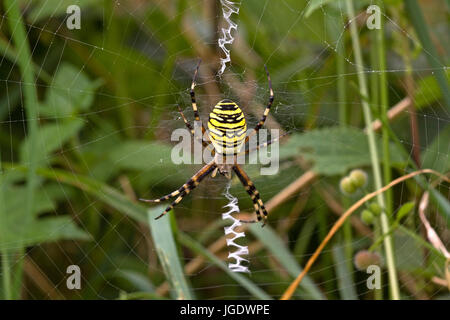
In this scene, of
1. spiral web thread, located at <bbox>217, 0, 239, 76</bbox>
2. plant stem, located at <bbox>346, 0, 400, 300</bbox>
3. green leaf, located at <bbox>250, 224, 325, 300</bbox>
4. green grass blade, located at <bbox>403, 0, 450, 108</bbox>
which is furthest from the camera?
spiral web thread, located at <bbox>217, 0, 239, 76</bbox>

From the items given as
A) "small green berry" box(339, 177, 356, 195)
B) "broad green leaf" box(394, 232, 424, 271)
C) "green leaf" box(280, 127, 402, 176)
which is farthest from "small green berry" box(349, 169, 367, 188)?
"broad green leaf" box(394, 232, 424, 271)

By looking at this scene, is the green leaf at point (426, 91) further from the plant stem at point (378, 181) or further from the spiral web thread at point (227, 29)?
the spiral web thread at point (227, 29)

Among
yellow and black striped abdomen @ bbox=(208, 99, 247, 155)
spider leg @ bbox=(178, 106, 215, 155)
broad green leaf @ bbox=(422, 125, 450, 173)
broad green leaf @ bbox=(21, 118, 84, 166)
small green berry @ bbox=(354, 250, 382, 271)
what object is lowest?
small green berry @ bbox=(354, 250, 382, 271)

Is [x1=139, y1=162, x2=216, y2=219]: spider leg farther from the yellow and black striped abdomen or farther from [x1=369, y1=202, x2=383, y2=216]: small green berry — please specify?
[x1=369, y1=202, x2=383, y2=216]: small green berry

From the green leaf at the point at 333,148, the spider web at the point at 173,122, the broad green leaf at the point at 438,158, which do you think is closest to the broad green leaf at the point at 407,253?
the spider web at the point at 173,122

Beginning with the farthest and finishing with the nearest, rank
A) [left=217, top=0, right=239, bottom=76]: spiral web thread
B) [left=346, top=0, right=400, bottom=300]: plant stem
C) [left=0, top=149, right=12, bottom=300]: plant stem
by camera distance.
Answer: [left=217, top=0, right=239, bottom=76]: spiral web thread < [left=0, top=149, right=12, bottom=300]: plant stem < [left=346, top=0, right=400, bottom=300]: plant stem
